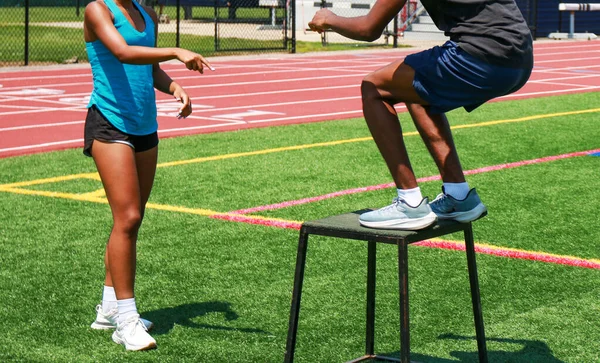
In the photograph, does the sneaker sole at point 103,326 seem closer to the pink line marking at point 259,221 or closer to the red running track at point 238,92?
the pink line marking at point 259,221

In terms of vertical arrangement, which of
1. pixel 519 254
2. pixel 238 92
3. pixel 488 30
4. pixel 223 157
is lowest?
pixel 238 92

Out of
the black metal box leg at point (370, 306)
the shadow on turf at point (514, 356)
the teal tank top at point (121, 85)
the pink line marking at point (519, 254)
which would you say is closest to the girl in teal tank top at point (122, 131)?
the teal tank top at point (121, 85)

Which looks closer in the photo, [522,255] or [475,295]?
[475,295]

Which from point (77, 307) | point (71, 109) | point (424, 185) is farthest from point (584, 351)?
point (71, 109)

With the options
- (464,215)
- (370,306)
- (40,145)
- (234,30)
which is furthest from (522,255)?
(234,30)

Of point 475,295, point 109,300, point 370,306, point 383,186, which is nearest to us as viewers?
point 475,295

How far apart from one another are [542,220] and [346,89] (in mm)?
10796

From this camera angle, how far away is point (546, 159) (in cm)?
1094

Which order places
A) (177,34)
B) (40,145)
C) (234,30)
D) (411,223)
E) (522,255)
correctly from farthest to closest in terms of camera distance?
(234,30), (177,34), (40,145), (522,255), (411,223)

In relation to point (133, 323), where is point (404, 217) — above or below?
above

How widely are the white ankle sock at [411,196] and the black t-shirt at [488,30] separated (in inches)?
24.8

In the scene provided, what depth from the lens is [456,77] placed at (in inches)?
165

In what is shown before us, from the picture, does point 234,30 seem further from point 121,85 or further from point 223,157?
point 121,85

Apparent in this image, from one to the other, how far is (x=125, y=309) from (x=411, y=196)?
1665mm
